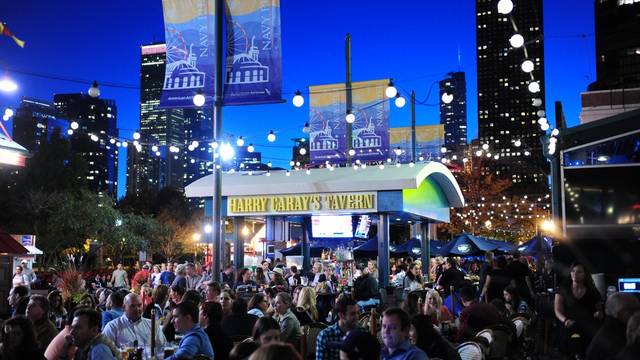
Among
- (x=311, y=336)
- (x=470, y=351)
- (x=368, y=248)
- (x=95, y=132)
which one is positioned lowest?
(x=311, y=336)

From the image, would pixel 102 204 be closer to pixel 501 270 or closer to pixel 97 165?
pixel 501 270

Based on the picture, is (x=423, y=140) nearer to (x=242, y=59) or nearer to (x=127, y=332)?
(x=242, y=59)

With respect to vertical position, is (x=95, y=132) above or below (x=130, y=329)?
above

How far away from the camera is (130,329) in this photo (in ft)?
26.2

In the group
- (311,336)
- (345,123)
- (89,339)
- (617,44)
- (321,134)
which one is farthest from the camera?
(617,44)

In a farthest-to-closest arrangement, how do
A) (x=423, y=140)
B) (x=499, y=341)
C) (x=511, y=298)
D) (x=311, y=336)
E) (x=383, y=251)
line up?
1. (x=423, y=140)
2. (x=383, y=251)
3. (x=511, y=298)
4. (x=311, y=336)
5. (x=499, y=341)

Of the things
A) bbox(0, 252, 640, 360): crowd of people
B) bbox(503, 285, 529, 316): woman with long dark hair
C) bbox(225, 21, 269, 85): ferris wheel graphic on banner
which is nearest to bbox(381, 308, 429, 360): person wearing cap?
bbox(0, 252, 640, 360): crowd of people

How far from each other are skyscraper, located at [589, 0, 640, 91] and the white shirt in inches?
1719

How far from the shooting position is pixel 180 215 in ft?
250

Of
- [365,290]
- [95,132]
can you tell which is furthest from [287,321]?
[95,132]

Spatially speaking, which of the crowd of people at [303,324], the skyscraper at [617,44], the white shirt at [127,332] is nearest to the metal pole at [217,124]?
the crowd of people at [303,324]

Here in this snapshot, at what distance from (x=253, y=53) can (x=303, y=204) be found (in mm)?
8781

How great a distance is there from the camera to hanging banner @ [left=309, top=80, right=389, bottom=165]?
67.3ft

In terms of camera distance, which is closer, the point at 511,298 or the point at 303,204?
the point at 511,298
